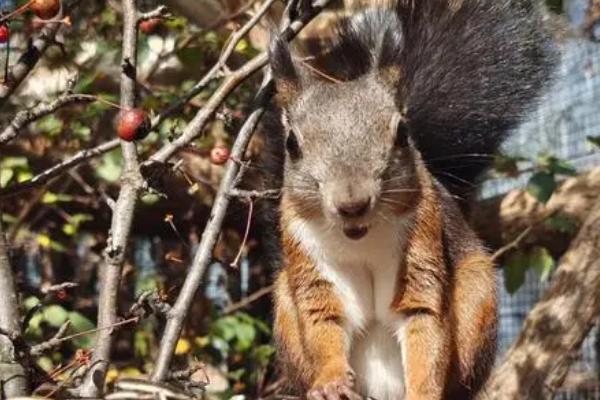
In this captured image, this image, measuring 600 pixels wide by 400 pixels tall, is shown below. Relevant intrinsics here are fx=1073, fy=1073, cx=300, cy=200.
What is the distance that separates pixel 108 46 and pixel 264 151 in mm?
903

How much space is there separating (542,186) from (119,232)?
1623 millimetres

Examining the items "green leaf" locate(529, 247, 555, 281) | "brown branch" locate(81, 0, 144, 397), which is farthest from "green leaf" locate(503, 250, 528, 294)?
"brown branch" locate(81, 0, 144, 397)

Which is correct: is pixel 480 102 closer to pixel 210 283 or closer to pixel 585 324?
pixel 585 324

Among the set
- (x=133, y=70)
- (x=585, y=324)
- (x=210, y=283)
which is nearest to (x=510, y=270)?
(x=585, y=324)

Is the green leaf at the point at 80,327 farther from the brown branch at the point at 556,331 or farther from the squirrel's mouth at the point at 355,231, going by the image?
the squirrel's mouth at the point at 355,231

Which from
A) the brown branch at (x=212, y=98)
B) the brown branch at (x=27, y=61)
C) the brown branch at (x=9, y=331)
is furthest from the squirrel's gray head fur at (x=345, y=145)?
the brown branch at (x=9, y=331)

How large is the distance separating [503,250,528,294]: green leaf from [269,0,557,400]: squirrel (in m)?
0.79

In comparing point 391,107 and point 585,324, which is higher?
point 391,107

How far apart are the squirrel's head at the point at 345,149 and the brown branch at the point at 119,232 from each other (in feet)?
1.14

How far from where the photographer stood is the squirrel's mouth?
197 cm

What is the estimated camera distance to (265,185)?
2.67 metres

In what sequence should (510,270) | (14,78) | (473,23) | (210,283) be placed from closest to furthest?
(14,78)
(473,23)
(510,270)
(210,283)

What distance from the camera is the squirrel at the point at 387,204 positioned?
2.13m

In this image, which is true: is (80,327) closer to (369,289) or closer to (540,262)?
(369,289)
